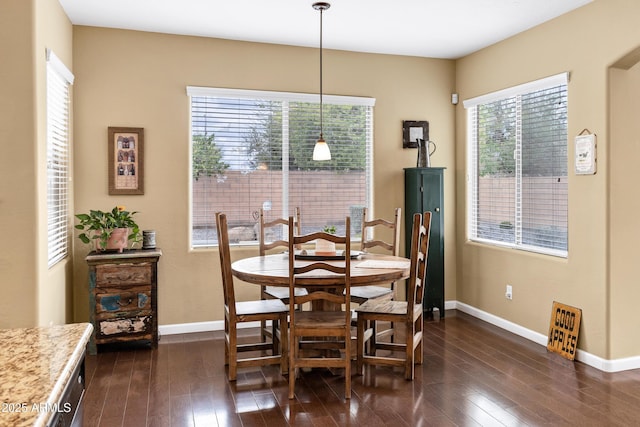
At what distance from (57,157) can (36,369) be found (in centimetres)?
309

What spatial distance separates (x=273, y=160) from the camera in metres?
4.90

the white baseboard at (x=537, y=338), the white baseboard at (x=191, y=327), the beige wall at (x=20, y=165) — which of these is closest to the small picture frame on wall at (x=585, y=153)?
the white baseboard at (x=537, y=338)

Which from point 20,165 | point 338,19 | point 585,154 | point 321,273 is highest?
point 338,19

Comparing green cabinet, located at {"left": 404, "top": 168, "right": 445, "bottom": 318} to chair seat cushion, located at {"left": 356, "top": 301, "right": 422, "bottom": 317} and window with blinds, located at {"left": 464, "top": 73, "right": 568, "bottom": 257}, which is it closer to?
window with blinds, located at {"left": 464, "top": 73, "right": 568, "bottom": 257}

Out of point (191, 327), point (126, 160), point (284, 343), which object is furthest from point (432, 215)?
point (126, 160)

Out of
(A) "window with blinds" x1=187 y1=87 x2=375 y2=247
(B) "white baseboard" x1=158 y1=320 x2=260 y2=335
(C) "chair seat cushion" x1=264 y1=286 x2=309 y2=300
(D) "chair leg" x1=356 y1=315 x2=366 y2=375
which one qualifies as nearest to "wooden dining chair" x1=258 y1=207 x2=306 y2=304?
(C) "chair seat cushion" x1=264 y1=286 x2=309 y2=300

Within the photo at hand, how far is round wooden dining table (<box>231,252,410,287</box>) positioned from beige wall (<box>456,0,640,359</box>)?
138cm

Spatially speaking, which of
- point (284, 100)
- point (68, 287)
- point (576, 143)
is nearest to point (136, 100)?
point (284, 100)

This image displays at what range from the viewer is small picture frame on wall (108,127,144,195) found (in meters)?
4.37

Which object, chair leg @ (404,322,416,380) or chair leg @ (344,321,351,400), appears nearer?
chair leg @ (344,321,351,400)

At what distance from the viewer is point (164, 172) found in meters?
4.53

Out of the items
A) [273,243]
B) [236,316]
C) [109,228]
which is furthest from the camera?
[273,243]

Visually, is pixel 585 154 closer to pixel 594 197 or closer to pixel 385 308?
pixel 594 197

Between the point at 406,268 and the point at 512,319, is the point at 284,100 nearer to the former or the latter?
the point at 406,268
